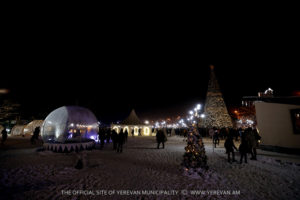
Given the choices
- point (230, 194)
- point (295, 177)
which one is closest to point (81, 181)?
point (230, 194)

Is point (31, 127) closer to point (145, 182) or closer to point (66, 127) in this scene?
point (66, 127)

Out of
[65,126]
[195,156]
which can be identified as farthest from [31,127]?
[195,156]

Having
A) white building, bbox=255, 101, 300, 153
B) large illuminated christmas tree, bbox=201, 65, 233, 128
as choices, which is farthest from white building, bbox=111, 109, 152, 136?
white building, bbox=255, 101, 300, 153

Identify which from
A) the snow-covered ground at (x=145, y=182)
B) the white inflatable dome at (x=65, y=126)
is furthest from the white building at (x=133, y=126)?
the snow-covered ground at (x=145, y=182)

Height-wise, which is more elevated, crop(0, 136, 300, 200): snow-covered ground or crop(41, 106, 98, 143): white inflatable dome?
crop(41, 106, 98, 143): white inflatable dome

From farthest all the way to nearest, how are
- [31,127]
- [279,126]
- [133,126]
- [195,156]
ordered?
[133,126]
[31,127]
[279,126]
[195,156]

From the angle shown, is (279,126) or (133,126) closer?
(279,126)

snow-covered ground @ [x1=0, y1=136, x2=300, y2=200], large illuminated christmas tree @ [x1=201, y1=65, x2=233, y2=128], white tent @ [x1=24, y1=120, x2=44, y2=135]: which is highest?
large illuminated christmas tree @ [x1=201, y1=65, x2=233, y2=128]

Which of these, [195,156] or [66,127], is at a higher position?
[66,127]

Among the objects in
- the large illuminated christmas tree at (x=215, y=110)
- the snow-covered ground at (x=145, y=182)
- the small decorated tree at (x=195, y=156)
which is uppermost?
the large illuminated christmas tree at (x=215, y=110)

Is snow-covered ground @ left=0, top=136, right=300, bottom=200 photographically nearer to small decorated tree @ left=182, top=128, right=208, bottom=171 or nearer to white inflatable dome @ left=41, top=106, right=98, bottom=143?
small decorated tree @ left=182, top=128, right=208, bottom=171

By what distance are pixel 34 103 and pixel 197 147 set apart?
4137cm

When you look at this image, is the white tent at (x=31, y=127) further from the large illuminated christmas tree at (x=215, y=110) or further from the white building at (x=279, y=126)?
the white building at (x=279, y=126)

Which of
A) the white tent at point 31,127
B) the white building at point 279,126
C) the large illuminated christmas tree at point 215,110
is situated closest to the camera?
the white building at point 279,126
